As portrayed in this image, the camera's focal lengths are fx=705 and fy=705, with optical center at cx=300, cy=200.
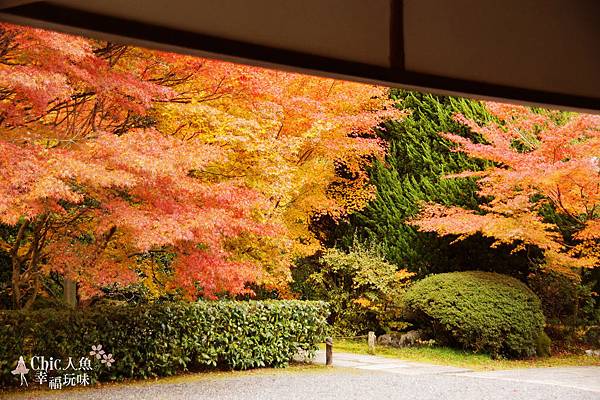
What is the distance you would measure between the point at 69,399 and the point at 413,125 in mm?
9226

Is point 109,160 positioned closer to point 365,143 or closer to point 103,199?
point 103,199

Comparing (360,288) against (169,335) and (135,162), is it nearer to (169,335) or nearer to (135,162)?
(169,335)

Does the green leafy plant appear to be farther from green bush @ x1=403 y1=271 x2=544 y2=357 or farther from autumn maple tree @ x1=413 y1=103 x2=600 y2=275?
green bush @ x1=403 y1=271 x2=544 y2=357

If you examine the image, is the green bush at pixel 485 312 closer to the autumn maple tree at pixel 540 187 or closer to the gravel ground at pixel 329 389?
the autumn maple tree at pixel 540 187

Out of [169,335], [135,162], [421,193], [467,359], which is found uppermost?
[421,193]

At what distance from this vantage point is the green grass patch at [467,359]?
10156 millimetres

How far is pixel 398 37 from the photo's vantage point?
2.11 m

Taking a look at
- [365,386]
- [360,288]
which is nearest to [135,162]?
[365,386]

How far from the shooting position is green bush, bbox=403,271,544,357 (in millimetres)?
10586

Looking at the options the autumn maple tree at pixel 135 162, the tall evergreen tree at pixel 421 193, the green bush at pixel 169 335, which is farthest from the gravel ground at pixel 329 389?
the tall evergreen tree at pixel 421 193

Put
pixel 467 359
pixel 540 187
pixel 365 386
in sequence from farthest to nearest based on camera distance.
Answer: pixel 467 359
pixel 540 187
pixel 365 386

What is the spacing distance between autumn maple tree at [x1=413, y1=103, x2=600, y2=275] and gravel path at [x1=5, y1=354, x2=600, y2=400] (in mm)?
2308

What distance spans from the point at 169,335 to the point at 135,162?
256 cm

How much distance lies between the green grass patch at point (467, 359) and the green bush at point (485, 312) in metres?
0.19
